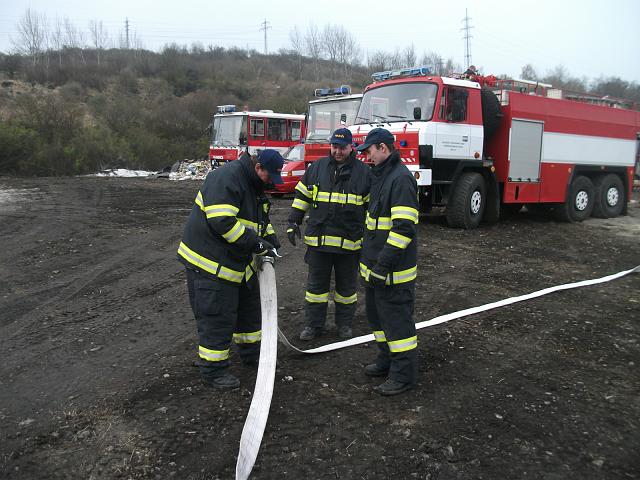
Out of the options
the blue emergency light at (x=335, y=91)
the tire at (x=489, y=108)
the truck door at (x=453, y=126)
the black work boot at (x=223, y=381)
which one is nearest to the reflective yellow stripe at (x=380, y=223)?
the black work boot at (x=223, y=381)

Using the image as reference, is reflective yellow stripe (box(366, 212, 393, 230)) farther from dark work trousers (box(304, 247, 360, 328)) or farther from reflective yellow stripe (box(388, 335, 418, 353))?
dark work trousers (box(304, 247, 360, 328))

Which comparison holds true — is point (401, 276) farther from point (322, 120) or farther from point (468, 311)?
point (322, 120)

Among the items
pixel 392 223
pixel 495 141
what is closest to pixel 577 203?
pixel 495 141

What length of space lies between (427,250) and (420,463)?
5698 mm

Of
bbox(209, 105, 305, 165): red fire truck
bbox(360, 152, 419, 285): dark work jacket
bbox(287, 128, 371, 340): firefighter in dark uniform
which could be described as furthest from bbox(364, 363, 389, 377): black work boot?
bbox(209, 105, 305, 165): red fire truck

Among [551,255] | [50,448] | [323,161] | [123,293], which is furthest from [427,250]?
[50,448]

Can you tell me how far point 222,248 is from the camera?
3.61 m

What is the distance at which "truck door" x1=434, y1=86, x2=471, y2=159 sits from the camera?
9.38m

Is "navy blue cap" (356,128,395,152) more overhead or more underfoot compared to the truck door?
more underfoot

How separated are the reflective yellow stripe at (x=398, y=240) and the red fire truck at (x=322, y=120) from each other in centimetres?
1077

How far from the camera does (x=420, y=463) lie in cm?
281

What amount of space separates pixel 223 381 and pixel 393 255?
148 centimetres

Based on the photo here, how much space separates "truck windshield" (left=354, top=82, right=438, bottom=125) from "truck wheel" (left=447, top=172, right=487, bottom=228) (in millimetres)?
1568

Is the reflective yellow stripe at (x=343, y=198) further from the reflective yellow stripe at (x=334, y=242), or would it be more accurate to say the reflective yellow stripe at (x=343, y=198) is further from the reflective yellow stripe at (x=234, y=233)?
the reflective yellow stripe at (x=234, y=233)
